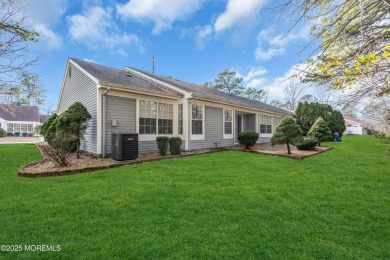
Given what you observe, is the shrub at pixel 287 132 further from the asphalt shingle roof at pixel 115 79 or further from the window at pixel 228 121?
the asphalt shingle roof at pixel 115 79

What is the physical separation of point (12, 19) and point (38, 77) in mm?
1700

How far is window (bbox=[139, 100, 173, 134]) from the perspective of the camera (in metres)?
9.38

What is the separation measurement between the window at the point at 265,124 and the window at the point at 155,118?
851 cm

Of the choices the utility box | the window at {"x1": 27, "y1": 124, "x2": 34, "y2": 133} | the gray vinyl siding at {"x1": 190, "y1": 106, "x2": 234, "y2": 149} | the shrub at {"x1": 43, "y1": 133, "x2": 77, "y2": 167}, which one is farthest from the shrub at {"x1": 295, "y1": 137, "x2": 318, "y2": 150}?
the window at {"x1": 27, "y1": 124, "x2": 34, "y2": 133}

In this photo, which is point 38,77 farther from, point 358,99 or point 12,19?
point 358,99

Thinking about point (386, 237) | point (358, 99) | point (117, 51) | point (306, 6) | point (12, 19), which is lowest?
point (386, 237)

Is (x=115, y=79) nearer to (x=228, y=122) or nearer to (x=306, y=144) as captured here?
(x=228, y=122)

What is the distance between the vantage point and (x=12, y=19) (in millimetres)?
5230

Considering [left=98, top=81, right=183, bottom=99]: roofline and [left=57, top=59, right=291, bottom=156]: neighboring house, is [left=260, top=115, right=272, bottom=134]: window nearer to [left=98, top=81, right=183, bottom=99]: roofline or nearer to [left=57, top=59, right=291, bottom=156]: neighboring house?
[left=57, top=59, right=291, bottom=156]: neighboring house

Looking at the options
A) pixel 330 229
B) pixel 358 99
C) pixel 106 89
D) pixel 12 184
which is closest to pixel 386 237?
pixel 330 229

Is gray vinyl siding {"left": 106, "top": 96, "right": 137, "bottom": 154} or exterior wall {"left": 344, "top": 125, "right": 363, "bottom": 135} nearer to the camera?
gray vinyl siding {"left": 106, "top": 96, "right": 137, "bottom": 154}

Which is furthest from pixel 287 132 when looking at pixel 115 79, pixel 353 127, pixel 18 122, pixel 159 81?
pixel 353 127

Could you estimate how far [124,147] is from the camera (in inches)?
291

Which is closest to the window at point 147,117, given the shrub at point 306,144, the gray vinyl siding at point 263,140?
the shrub at point 306,144
